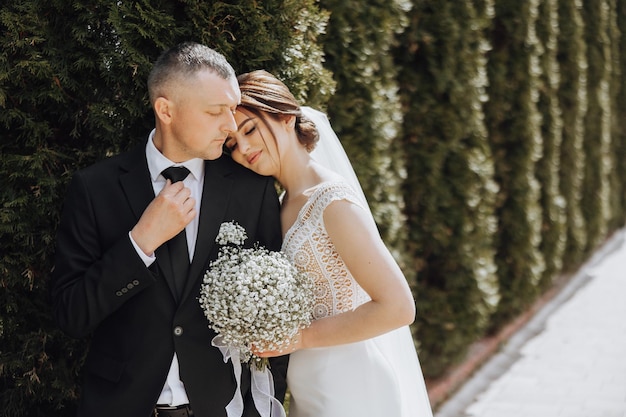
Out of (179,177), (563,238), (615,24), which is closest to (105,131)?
(179,177)

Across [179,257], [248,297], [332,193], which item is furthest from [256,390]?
[332,193]

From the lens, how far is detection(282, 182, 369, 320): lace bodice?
2842 millimetres

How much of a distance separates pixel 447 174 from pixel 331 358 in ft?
11.7

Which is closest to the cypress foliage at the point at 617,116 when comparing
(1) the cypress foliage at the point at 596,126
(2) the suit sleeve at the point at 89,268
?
(1) the cypress foliage at the point at 596,126

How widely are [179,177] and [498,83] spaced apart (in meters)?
5.33

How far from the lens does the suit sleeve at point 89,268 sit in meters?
Answer: 2.42

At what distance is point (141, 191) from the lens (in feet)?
8.55

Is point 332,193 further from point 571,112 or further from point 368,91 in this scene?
point 571,112

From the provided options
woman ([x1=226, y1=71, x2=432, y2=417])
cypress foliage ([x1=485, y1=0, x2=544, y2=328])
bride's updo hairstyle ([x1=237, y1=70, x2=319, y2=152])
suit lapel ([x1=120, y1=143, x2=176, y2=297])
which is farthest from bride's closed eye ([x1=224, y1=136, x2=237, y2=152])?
cypress foliage ([x1=485, y1=0, x2=544, y2=328])

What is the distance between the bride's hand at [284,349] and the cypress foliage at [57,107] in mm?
1036

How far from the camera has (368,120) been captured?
15.4 ft

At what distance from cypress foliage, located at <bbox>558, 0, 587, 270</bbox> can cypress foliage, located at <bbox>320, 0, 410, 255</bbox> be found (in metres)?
5.30

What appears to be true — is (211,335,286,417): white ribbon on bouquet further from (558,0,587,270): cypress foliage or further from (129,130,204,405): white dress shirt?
(558,0,587,270): cypress foliage

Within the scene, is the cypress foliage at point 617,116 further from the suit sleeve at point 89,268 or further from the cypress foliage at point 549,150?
the suit sleeve at point 89,268
